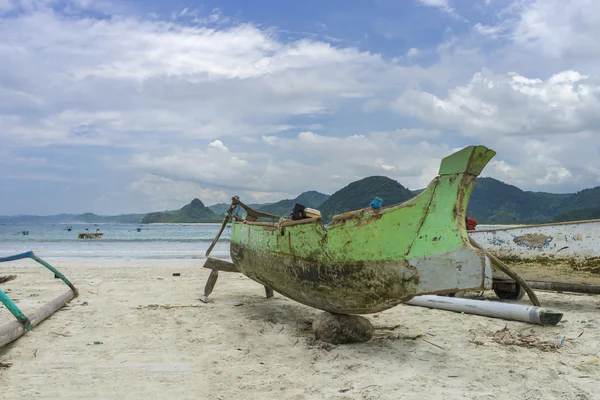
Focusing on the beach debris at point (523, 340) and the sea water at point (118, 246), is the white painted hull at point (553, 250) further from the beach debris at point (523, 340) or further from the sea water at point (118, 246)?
the sea water at point (118, 246)

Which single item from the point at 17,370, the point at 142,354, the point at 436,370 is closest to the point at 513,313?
the point at 436,370

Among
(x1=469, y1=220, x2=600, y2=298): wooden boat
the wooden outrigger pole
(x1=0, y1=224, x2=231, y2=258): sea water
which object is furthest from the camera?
(x1=0, y1=224, x2=231, y2=258): sea water

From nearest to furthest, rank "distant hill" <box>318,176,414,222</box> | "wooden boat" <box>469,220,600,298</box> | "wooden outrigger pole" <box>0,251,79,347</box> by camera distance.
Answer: "wooden outrigger pole" <box>0,251,79,347</box> → "wooden boat" <box>469,220,600,298</box> → "distant hill" <box>318,176,414,222</box>

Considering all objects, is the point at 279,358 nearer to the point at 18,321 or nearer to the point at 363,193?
the point at 18,321

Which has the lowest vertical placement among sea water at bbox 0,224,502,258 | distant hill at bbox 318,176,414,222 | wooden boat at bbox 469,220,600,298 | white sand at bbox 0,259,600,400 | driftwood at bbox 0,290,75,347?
sea water at bbox 0,224,502,258

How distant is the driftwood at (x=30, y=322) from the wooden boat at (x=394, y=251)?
319cm

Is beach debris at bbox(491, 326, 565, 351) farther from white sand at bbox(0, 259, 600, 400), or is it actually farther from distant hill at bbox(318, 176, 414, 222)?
distant hill at bbox(318, 176, 414, 222)

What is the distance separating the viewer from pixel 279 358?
4.62 meters

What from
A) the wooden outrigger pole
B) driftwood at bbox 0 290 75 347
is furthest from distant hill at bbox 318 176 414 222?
the wooden outrigger pole

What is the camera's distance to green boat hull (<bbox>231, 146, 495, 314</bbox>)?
12.4 ft

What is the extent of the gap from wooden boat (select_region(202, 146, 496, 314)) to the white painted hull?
4435mm

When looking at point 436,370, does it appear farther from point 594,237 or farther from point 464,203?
point 594,237

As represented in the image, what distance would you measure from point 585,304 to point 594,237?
116 cm

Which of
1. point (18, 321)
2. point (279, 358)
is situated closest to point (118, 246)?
point (18, 321)
